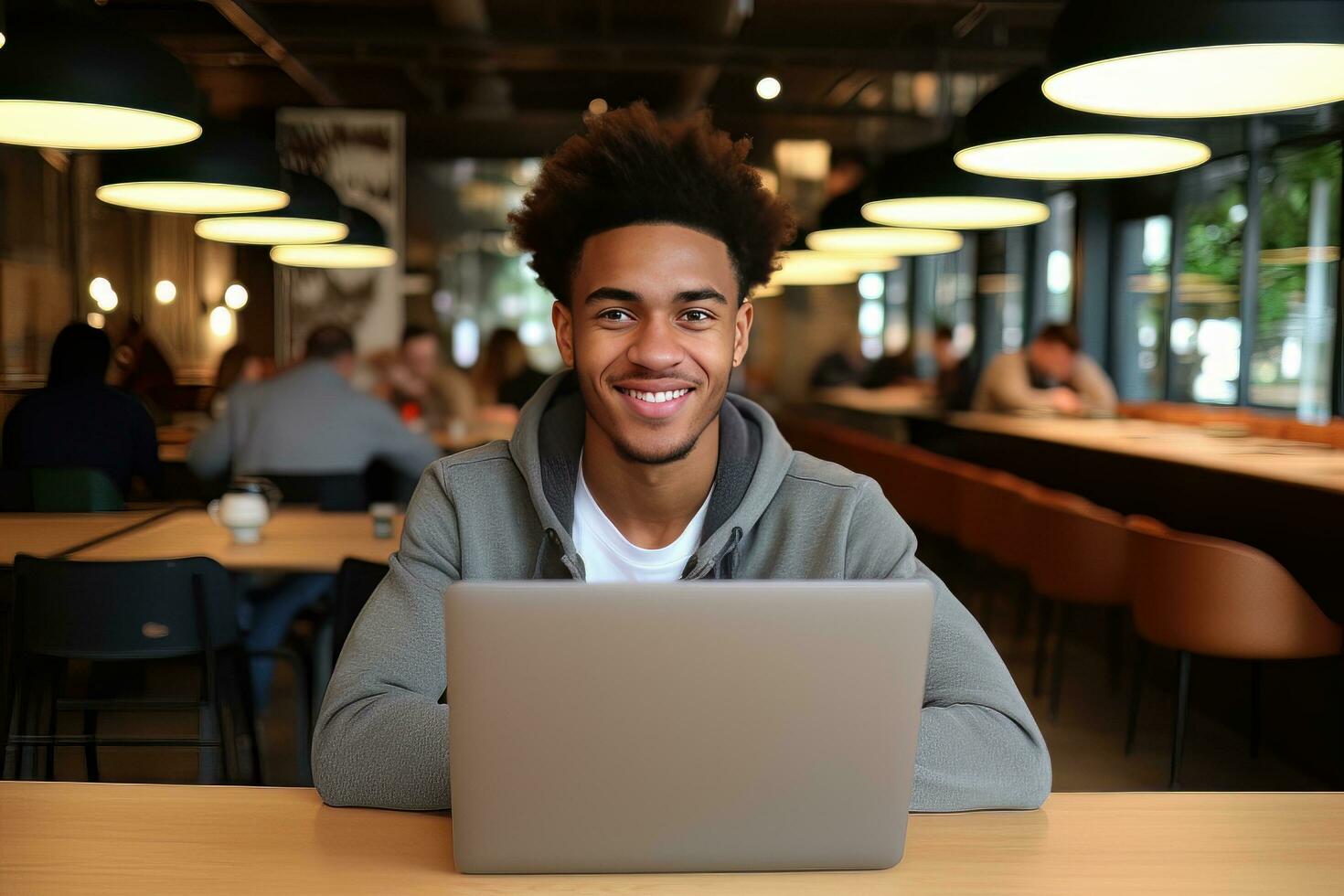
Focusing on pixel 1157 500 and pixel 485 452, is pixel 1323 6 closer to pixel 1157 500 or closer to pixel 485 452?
pixel 485 452

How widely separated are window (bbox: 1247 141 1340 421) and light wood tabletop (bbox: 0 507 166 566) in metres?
6.30

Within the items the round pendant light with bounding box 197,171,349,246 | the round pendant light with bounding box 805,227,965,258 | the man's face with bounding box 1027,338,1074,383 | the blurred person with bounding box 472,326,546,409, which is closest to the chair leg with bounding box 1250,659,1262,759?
the round pendant light with bounding box 197,171,349,246

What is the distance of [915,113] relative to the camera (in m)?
10.1

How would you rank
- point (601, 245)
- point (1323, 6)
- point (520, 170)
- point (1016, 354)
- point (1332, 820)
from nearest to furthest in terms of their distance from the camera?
1. point (1332, 820)
2. point (601, 245)
3. point (1323, 6)
4. point (1016, 354)
5. point (520, 170)

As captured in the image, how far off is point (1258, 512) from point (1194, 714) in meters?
0.93

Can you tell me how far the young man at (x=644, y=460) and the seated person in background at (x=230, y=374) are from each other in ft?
9.16

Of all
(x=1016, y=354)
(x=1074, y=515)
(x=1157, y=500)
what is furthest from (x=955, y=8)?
(x=1074, y=515)

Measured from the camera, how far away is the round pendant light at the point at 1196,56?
274 cm

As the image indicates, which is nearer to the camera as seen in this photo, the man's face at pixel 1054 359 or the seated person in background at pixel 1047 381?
the seated person in background at pixel 1047 381

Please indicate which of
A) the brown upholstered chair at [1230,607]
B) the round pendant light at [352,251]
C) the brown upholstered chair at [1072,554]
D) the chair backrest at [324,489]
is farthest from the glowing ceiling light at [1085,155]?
the round pendant light at [352,251]

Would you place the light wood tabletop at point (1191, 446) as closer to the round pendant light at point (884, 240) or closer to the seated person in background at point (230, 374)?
the round pendant light at point (884, 240)

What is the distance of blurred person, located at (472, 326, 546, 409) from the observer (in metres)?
7.68

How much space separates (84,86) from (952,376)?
27.1 feet

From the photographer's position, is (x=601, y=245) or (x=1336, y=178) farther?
(x=1336, y=178)
